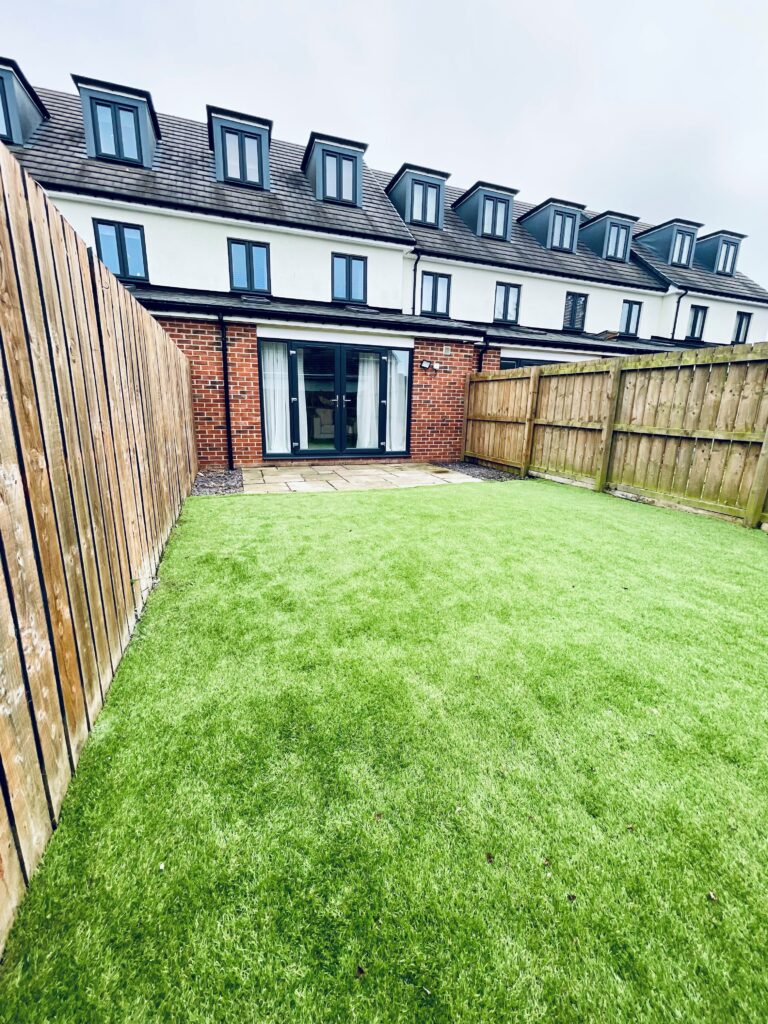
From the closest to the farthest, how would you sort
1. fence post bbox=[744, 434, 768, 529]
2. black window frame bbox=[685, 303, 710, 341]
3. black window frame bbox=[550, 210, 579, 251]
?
1. fence post bbox=[744, 434, 768, 529]
2. black window frame bbox=[550, 210, 579, 251]
3. black window frame bbox=[685, 303, 710, 341]

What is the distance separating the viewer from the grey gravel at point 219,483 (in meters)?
6.32

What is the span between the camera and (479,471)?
8969 mm

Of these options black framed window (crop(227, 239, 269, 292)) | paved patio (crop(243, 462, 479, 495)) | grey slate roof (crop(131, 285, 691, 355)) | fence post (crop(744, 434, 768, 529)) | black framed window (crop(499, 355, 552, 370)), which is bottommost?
paved patio (crop(243, 462, 479, 495))

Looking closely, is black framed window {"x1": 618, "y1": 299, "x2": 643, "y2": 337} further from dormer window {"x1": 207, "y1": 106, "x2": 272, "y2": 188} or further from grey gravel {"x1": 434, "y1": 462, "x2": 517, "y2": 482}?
dormer window {"x1": 207, "y1": 106, "x2": 272, "y2": 188}

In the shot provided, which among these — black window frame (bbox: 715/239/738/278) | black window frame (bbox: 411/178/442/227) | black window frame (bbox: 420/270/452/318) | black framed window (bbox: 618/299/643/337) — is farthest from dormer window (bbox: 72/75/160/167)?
black window frame (bbox: 715/239/738/278)

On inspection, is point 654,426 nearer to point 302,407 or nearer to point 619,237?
point 302,407

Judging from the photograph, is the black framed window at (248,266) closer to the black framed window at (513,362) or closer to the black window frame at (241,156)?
the black window frame at (241,156)

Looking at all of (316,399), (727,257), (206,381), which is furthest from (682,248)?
(206,381)

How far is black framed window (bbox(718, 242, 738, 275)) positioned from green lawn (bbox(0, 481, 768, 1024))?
2164 cm

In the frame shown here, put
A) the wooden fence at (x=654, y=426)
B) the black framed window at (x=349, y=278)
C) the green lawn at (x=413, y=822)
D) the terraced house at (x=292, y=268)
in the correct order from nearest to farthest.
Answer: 1. the green lawn at (x=413, y=822)
2. the wooden fence at (x=654, y=426)
3. the terraced house at (x=292, y=268)
4. the black framed window at (x=349, y=278)

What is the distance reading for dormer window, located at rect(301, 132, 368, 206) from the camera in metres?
11.0

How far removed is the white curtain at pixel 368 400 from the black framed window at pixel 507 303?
245 inches

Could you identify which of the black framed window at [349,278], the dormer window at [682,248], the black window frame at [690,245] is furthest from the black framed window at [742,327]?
the black framed window at [349,278]

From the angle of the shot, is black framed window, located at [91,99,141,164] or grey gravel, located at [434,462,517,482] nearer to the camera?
grey gravel, located at [434,462,517,482]
